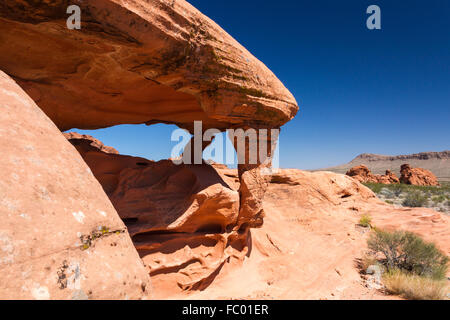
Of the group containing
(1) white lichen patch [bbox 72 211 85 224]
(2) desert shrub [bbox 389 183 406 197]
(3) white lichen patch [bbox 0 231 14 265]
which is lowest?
(2) desert shrub [bbox 389 183 406 197]

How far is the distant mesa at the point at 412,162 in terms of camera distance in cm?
5595

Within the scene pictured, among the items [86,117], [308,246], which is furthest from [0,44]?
[308,246]

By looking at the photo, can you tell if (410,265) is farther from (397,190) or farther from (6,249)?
(397,190)

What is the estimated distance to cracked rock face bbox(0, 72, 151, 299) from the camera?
918mm

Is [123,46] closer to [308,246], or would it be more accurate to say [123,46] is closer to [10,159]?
[10,159]

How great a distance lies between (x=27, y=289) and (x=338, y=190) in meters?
11.3

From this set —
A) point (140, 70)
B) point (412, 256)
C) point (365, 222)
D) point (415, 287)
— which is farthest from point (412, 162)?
point (140, 70)

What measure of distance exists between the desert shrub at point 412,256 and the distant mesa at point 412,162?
55057 millimetres

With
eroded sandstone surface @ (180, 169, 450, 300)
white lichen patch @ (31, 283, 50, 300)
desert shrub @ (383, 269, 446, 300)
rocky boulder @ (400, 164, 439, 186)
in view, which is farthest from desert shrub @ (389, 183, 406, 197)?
white lichen patch @ (31, 283, 50, 300)

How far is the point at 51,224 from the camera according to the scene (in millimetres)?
1067

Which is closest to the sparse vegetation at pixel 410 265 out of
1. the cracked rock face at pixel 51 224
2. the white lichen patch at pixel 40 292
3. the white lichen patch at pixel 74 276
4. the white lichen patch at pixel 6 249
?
the cracked rock face at pixel 51 224

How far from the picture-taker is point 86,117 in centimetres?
526

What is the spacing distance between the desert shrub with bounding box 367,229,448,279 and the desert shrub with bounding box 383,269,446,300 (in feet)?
1.59

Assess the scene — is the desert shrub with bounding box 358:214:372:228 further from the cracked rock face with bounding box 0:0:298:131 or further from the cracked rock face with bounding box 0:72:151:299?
the cracked rock face with bounding box 0:72:151:299
